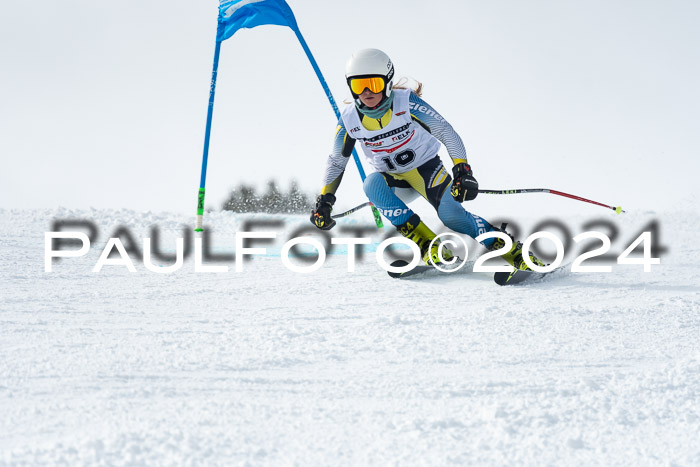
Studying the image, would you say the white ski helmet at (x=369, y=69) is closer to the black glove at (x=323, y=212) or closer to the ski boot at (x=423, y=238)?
the black glove at (x=323, y=212)

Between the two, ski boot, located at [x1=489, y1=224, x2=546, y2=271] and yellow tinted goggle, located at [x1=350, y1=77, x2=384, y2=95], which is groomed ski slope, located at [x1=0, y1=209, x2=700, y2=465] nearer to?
ski boot, located at [x1=489, y1=224, x2=546, y2=271]

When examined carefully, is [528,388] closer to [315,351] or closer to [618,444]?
[618,444]

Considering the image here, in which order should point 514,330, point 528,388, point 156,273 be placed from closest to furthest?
1. point 528,388
2. point 514,330
3. point 156,273

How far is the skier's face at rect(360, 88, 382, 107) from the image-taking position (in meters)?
3.94

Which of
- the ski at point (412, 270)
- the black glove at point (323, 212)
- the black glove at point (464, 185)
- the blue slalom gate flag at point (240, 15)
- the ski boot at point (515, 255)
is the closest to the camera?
the black glove at point (464, 185)

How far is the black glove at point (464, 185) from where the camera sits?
12.8 ft

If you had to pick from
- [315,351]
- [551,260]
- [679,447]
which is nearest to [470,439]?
[679,447]

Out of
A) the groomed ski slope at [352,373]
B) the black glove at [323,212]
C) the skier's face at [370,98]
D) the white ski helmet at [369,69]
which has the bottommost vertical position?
the groomed ski slope at [352,373]

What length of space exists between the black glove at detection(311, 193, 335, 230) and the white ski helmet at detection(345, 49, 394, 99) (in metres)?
0.85

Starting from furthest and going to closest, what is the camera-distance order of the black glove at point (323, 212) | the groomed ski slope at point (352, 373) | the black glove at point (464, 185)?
the black glove at point (323, 212)
the black glove at point (464, 185)
the groomed ski slope at point (352, 373)

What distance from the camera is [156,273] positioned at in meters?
4.63

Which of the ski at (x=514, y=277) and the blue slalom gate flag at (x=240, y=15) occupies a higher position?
the blue slalom gate flag at (x=240, y=15)

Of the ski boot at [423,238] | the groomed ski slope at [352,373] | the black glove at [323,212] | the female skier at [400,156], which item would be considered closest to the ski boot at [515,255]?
the female skier at [400,156]

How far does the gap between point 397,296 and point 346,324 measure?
2.60 feet
